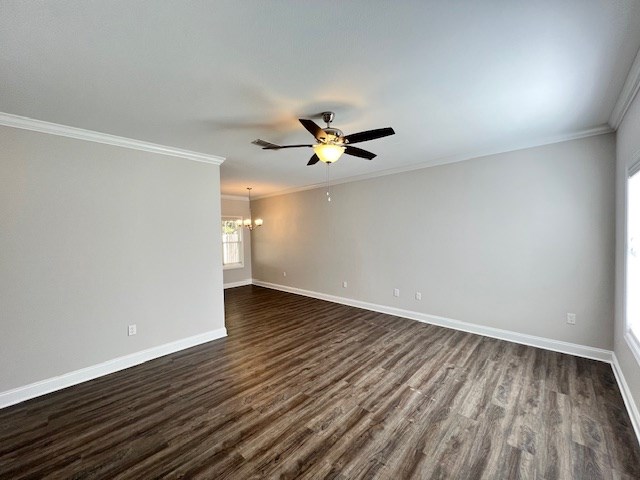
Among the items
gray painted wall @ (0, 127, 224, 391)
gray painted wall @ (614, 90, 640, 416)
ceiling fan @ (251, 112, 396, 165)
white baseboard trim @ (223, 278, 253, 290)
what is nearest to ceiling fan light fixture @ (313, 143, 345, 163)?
ceiling fan @ (251, 112, 396, 165)

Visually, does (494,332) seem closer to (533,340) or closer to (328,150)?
A: (533,340)

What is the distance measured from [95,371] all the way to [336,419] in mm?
2698

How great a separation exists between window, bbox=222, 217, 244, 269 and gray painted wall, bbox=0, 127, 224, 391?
3883 mm

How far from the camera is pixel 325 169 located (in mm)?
4711

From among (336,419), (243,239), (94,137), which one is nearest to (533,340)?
(336,419)

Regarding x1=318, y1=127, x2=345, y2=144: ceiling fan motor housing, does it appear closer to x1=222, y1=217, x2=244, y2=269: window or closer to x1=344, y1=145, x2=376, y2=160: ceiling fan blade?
x1=344, y1=145, x2=376, y2=160: ceiling fan blade

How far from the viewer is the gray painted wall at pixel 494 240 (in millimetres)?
3055

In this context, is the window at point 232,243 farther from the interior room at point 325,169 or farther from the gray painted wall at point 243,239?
the interior room at point 325,169

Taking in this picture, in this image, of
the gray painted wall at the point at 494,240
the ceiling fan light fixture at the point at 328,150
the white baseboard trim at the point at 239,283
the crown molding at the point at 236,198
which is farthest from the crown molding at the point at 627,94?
the white baseboard trim at the point at 239,283

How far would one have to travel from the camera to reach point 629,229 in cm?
245

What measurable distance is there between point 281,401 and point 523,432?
6.35ft

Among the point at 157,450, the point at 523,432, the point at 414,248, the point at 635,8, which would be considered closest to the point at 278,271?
the point at 414,248

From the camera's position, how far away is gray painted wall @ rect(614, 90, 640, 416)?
6.83 feet

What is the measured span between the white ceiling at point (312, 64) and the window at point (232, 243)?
187 inches
